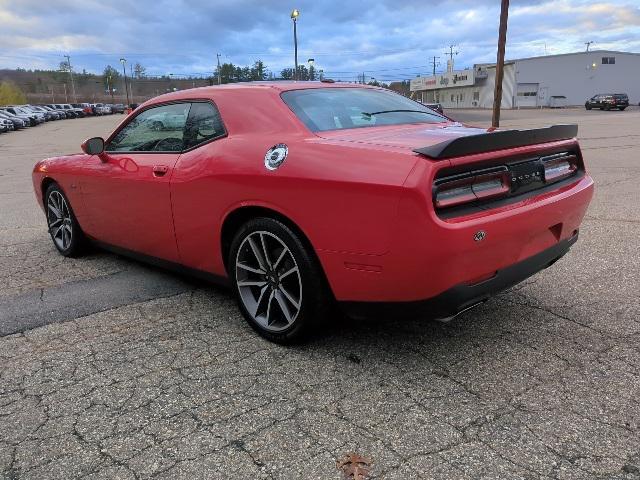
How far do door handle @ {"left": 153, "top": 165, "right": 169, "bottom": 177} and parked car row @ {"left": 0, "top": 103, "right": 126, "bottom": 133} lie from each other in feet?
131

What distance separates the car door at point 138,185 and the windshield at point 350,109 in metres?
0.93

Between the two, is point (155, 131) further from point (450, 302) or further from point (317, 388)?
point (450, 302)

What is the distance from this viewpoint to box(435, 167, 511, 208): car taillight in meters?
2.58

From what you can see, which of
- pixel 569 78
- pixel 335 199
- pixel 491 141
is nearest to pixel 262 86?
pixel 335 199

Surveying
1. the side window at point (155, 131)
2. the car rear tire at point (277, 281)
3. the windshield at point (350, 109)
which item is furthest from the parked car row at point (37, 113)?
the car rear tire at point (277, 281)

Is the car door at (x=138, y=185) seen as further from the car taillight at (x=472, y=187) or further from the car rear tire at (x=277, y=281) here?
the car taillight at (x=472, y=187)

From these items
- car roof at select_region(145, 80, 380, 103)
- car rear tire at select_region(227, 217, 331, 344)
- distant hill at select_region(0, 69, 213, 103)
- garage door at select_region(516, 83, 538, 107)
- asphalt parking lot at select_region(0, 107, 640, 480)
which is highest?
distant hill at select_region(0, 69, 213, 103)

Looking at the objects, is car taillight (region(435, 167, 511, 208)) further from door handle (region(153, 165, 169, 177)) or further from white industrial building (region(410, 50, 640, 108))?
white industrial building (region(410, 50, 640, 108))

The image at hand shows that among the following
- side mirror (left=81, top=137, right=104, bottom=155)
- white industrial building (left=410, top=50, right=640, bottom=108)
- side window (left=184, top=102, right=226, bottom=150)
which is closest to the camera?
side window (left=184, top=102, right=226, bottom=150)

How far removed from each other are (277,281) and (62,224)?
10.2ft

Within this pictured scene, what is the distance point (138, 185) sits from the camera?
13.1ft

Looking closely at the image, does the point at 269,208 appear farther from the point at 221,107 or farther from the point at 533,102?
→ the point at 533,102

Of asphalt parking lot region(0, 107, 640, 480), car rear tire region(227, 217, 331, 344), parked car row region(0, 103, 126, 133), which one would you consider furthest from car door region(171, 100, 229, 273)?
parked car row region(0, 103, 126, 133)

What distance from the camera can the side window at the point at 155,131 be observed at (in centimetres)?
389
